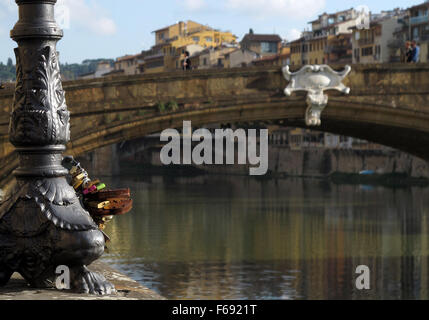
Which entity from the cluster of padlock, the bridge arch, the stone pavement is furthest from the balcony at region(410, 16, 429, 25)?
the cluster of padlock

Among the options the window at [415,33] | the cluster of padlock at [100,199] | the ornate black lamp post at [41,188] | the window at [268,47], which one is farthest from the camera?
the window at [268,47]

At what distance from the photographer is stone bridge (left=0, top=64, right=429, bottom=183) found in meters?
17.3

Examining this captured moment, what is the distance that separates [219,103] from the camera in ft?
59.1

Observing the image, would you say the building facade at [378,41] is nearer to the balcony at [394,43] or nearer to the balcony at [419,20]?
the balcony at [394,43]

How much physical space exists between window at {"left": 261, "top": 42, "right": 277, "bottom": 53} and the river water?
40492 mm

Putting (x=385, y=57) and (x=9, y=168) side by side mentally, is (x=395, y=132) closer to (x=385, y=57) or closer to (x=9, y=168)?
(x=9, y=168)

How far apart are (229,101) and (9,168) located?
4124 millimetres

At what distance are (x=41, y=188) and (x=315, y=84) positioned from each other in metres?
13.7

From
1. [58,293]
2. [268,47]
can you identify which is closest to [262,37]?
[268,47]

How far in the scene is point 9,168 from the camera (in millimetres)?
16016

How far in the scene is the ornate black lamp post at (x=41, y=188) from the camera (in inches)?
194

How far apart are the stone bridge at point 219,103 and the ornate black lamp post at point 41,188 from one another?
36.6 ft

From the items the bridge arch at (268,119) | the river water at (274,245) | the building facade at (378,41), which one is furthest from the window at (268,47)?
the bridge arch at (268,119)

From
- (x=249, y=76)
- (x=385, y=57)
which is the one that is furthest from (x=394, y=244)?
(x=385, y=57)
